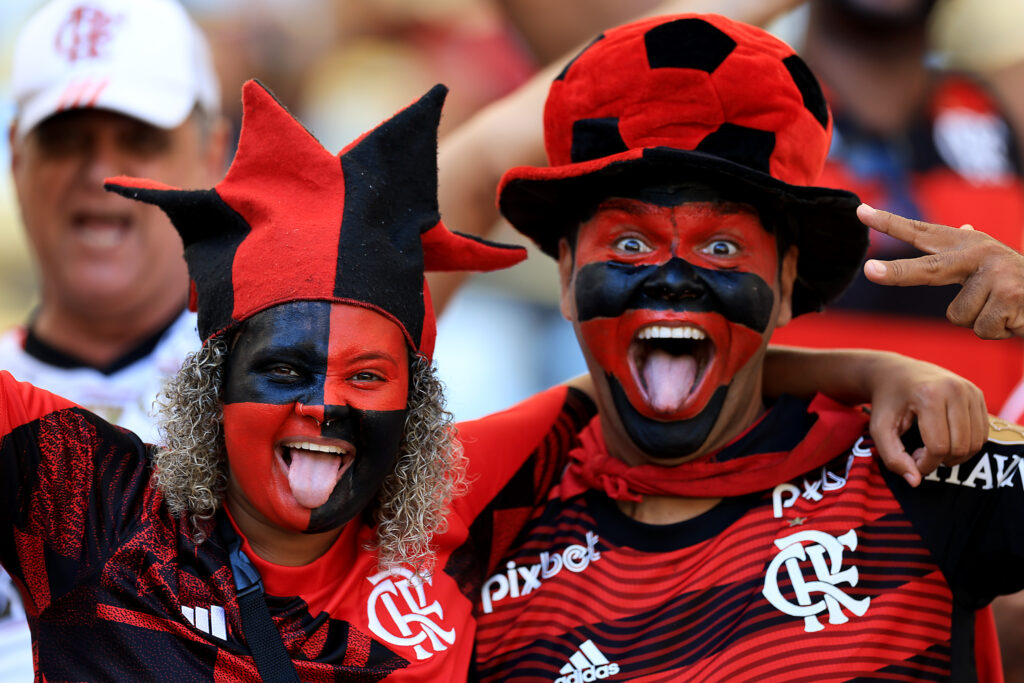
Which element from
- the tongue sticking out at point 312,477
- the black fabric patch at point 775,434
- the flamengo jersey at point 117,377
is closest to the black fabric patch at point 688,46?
the black fabric patch at point 775,434

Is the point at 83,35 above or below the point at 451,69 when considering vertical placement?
below

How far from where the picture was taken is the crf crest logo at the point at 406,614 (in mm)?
2305

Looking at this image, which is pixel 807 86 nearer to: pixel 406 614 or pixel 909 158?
pixel 406 614

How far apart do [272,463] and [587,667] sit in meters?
0.81

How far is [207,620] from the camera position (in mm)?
2158

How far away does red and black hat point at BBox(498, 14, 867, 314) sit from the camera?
7.98ft

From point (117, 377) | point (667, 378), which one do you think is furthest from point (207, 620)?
point (117, 377)

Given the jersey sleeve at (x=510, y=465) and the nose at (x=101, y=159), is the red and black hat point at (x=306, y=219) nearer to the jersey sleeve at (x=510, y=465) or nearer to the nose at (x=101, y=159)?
the jersey sleeve at (x=510, y=465)

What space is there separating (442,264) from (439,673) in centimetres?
92

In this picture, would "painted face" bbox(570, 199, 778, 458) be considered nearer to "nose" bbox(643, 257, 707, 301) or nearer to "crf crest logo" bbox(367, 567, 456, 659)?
"nose" bbox(643, 257, 707, 301)

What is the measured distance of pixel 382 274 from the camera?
2.27 m

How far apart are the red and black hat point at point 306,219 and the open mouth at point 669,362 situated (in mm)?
515

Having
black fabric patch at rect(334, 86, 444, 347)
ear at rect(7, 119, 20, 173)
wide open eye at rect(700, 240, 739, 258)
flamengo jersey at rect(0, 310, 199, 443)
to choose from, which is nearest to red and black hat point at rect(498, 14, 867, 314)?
wide open eye at rect(700, 240, 739, 258)

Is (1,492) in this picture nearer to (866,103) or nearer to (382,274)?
(382,274)
